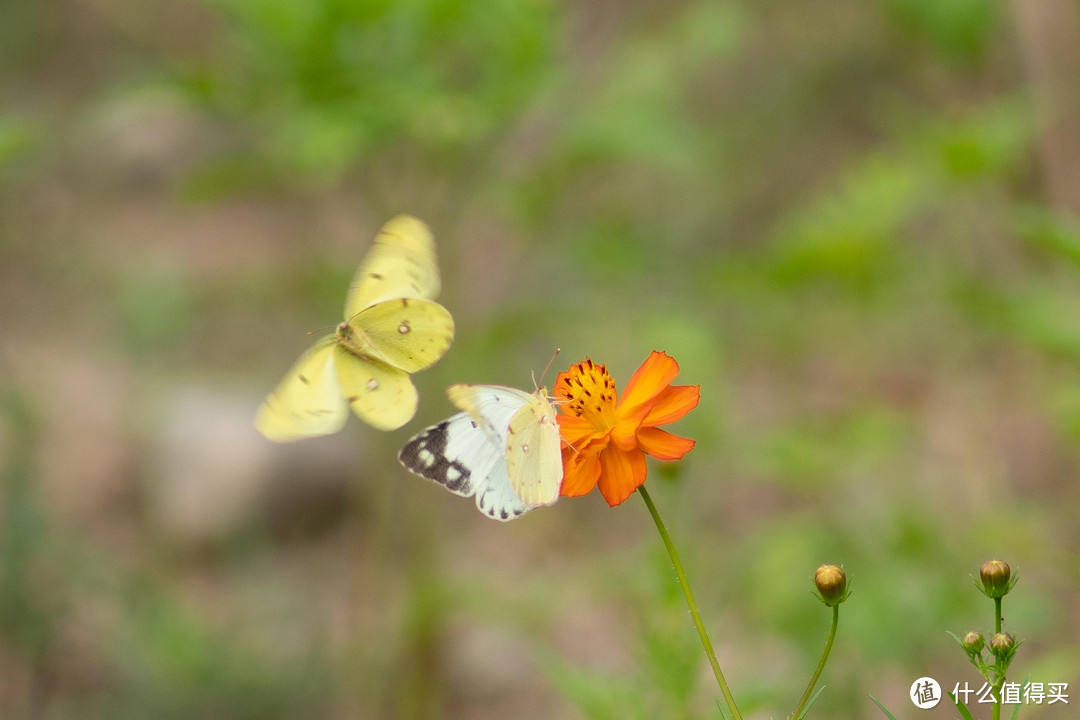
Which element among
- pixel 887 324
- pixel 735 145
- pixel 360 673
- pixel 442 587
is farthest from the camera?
pixel 735 145

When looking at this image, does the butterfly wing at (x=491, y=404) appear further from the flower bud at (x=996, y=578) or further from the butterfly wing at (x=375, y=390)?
the flower bud at (x=996, y=578)

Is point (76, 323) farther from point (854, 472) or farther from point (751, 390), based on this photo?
point (854, 472)

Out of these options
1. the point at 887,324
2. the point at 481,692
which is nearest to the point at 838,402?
the point at 887,324

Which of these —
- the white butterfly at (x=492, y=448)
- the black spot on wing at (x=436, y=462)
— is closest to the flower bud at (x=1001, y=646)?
the white butterfly at (x=492, y=448)

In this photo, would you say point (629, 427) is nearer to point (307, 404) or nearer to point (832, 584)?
point (832, 584)

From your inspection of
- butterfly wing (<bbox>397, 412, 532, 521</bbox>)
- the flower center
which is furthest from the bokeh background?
butterfly wing (<bbox>397, 412, 532, 521</bbox>)

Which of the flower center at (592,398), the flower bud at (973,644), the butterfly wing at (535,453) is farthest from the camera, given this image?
the flower center at (592,398)
